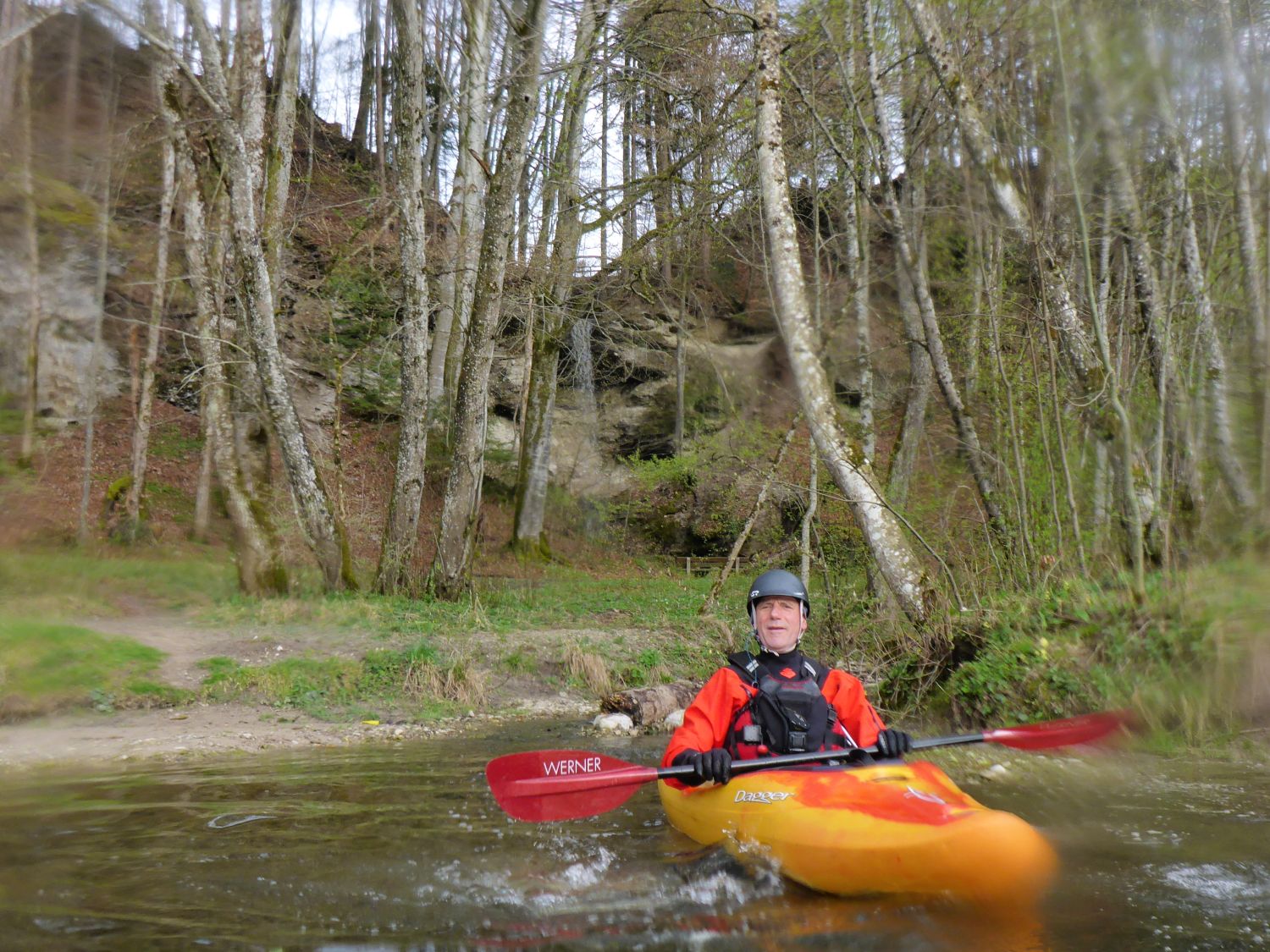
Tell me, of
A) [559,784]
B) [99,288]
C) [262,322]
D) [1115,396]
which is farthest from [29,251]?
[1115,396]

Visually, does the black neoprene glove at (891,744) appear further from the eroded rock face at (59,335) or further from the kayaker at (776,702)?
the eroded rock face at (59,335)

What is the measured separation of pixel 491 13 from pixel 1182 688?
36.1 feet

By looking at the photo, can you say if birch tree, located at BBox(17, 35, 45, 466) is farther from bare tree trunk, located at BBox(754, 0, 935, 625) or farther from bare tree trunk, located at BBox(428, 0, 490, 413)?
bare tree trunk, located at BBox(754, 0, 935, 625)

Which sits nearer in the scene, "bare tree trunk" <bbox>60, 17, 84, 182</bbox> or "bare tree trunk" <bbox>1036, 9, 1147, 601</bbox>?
"bare tree trunk" <bbox>1036, 9, 1147, 601</bbox>

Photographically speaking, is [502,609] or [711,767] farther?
[502,609]

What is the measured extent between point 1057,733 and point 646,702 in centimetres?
442

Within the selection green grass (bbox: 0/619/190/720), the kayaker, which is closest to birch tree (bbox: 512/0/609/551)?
green grass (bbox: 0/619/190/720)

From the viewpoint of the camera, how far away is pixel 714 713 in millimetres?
→ 4543

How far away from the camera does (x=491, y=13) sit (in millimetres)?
12203

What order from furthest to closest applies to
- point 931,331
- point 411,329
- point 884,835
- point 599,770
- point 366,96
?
point 366,96
point 411,329
point 931,331
point 599,770
point 884,835

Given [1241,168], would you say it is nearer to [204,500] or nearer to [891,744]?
[891,744]

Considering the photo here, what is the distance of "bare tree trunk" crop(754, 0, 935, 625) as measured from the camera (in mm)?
7047

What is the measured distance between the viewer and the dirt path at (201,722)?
670 cm

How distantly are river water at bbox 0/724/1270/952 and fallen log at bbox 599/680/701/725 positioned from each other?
274cm
